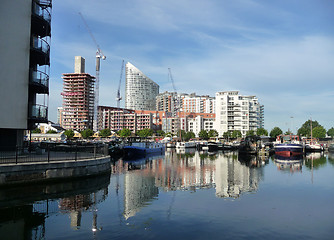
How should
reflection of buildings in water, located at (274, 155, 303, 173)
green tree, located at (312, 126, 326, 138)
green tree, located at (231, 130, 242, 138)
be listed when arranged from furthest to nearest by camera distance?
1. green tree, located at (231, 130, 242, 138)
2. green tree, located at (312, 126, 326, 138)
3. reflection of buildings in water, located at (274, 155, 303, 173)

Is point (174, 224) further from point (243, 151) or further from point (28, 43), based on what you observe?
point (243, 151)

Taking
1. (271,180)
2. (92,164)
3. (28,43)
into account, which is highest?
(28,43)

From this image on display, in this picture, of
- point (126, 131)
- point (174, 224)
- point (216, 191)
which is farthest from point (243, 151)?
point (126, 131)

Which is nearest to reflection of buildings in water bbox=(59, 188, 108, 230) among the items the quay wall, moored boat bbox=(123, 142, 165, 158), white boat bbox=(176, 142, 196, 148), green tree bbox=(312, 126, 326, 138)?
the quay wall

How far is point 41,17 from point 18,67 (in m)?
8.59

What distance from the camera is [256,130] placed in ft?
650

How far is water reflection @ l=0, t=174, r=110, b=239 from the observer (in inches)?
621

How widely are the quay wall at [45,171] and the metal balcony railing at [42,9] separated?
22.1 metres

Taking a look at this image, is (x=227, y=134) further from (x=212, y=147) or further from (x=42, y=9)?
(x=42, y=9)

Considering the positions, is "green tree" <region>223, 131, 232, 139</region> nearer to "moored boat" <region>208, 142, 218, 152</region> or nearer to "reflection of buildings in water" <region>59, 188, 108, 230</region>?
"moored boat" <region>208, 142, 218, 152</region>

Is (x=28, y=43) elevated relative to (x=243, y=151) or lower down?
elevated

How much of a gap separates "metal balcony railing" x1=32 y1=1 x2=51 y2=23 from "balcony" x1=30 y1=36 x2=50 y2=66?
3237 millimetres

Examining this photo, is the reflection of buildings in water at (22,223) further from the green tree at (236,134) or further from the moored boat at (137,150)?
the green tree at (236,134)

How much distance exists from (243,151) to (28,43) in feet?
239
